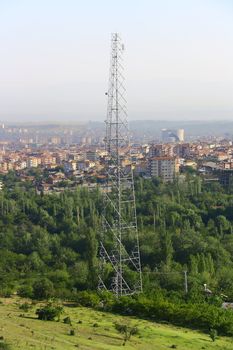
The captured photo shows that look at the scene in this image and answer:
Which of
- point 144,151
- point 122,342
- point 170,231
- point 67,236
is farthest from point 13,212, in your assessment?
point 144,151

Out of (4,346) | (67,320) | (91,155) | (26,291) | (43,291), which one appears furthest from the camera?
(91,155)

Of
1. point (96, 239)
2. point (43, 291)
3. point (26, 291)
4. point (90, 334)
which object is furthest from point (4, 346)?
point (96, 239)

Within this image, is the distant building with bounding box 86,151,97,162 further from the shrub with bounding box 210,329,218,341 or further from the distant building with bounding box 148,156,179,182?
the shrub with bounding box 210,329,218,341

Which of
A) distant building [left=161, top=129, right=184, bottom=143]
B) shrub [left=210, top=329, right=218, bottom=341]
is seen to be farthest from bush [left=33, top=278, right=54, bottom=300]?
distant building [left=161, top=129, right=184, bottom=143]

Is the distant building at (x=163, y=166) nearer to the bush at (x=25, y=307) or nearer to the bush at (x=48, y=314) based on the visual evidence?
the bush at (x=25, y=307)

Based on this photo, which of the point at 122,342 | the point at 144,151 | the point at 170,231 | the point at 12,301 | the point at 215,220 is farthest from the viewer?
the point at 144,151

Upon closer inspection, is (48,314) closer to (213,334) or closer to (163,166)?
(213,334)

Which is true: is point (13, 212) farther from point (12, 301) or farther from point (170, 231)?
point (12, 301)

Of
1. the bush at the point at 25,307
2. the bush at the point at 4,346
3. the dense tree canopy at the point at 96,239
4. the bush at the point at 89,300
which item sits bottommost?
the dense tree canopy at the point at 96,239

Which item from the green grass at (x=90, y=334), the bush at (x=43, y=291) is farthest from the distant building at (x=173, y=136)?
the green grass at (x=90, y=334)
